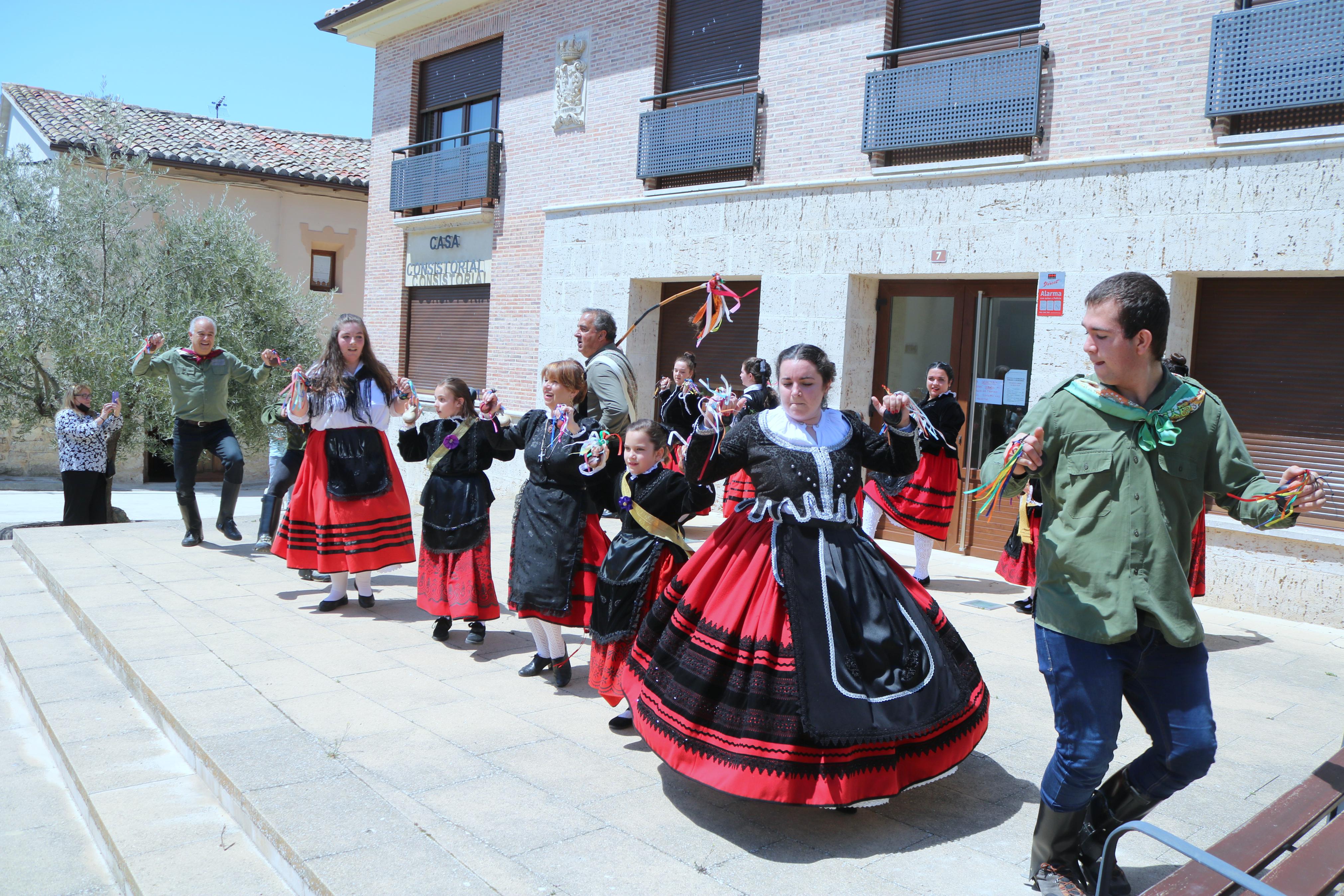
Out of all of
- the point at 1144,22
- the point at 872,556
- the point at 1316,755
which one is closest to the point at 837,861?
the point at 872,556

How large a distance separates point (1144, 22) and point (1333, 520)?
4.17 meters

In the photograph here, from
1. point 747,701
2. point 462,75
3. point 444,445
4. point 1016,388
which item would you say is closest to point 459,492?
point 444,445

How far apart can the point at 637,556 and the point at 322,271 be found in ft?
74.0

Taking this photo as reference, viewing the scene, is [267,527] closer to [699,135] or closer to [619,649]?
[619,649]

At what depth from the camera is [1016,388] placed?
9461 mm

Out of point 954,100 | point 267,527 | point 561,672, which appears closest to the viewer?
point 561,672

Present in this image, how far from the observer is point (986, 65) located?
30.7 feet

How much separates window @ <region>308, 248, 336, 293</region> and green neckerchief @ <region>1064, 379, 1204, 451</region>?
23.9 meters

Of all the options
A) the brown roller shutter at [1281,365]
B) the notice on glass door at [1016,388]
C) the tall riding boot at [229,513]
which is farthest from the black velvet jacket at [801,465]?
the tall riding boot at [229,513]

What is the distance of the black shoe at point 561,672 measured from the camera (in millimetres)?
5164

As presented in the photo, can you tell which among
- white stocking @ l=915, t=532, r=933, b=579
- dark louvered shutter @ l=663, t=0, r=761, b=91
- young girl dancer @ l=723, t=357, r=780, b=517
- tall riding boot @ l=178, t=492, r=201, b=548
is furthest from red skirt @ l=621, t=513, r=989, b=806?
dark louvered shutter @ l=663, t=0, r=761, b=91

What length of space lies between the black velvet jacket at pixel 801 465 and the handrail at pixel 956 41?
657cm

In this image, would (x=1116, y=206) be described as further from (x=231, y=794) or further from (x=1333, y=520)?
(x=231, y=794)

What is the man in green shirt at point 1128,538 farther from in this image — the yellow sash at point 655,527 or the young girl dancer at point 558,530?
the young girl dancer at point 558,530
